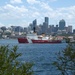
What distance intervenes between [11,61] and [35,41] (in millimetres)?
174069

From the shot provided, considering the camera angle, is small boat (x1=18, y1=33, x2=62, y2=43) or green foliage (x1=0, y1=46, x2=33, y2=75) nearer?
green foliage (x1=0, y1=46, x2=33, y2=75)

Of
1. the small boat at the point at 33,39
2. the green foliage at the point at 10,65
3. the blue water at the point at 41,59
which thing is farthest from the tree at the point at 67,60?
the small boat at the point at 33,39

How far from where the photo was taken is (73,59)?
1512 centimetres

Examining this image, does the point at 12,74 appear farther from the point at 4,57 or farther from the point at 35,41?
the point at 35,41

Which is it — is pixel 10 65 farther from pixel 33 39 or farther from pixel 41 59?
pixel 33 39

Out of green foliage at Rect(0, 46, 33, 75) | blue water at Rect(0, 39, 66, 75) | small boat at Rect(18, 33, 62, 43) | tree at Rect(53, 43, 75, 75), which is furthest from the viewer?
small boat at Rect(18, 33, 62, 43)

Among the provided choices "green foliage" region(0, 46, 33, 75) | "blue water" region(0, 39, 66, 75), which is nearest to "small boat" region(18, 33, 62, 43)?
"blue water" region(0, 39, 66, 75)

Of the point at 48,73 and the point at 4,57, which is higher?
the point at 4,57

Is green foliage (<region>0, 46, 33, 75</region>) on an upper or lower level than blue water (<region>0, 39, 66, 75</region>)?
upper

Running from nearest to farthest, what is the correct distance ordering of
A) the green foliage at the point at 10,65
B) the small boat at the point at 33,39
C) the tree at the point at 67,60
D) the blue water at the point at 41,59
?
the green foliage at the point at 10,65 < the tree at the point at 67,60 < the blue water at the point at 41,59 < the small boat at the point at 33,39

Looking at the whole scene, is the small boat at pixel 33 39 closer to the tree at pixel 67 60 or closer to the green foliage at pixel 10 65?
the tree at pixel 67 60

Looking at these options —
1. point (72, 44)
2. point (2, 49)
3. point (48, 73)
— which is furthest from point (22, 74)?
point (48, 73)

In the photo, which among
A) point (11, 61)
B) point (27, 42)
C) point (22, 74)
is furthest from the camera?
point (27, 42)

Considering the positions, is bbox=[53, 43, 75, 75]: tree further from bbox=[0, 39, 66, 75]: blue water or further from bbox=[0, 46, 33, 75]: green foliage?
bbox=[0, 46, 33, 75]: green foliage
